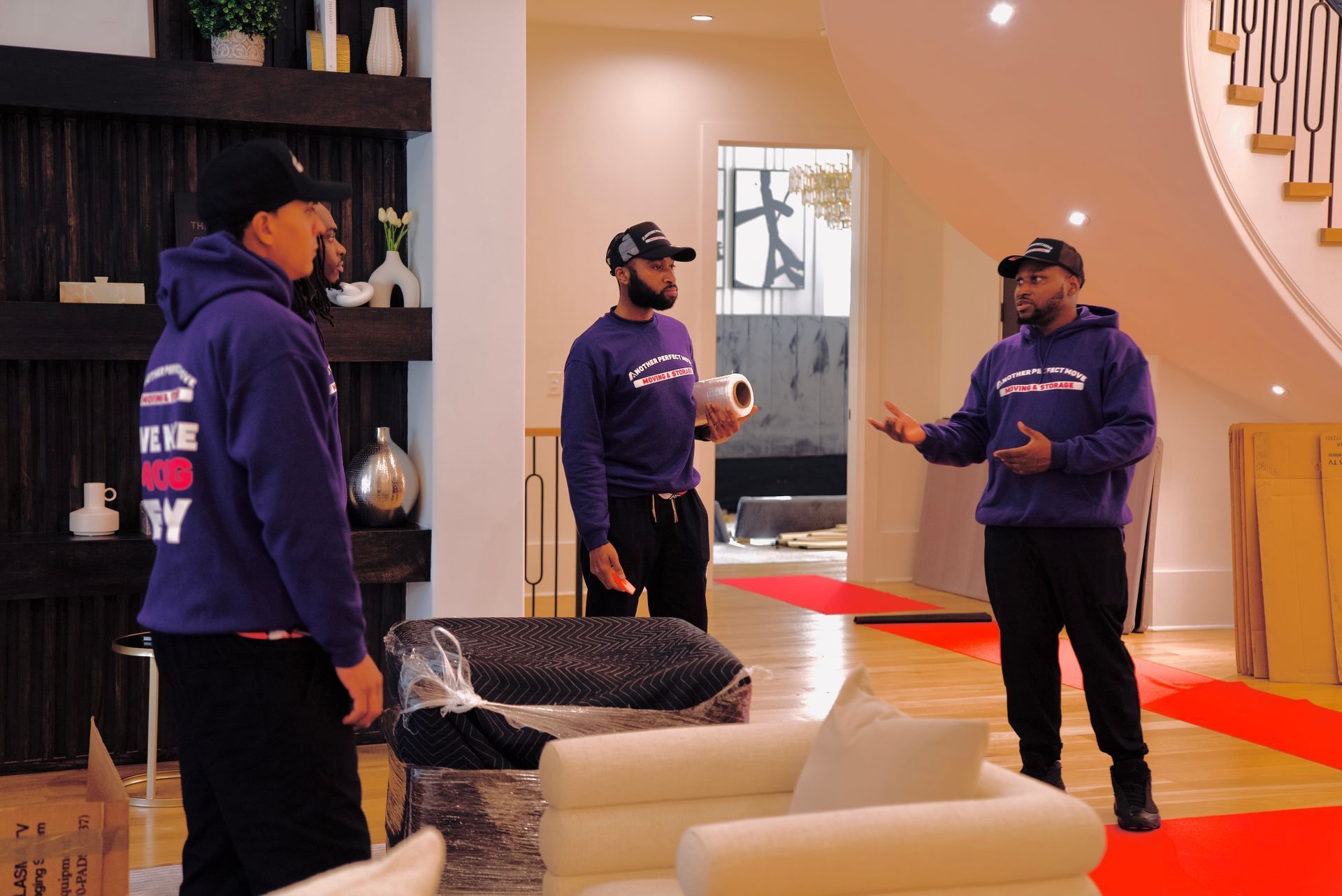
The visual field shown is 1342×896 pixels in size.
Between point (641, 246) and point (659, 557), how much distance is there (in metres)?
0.84

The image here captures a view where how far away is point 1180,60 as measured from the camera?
4.82 meters

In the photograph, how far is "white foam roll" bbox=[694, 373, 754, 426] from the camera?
3527 millimetres

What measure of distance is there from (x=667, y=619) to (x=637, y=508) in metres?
0.50

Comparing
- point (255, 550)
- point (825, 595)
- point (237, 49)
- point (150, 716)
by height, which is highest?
point (237, 49)

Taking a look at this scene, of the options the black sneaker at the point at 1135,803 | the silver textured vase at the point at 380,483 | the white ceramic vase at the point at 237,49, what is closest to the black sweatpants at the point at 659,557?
the silver textured vase at the point at 380,483

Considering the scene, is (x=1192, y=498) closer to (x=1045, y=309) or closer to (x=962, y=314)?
(x=962, y=314)

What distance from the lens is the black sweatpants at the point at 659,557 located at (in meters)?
3.48

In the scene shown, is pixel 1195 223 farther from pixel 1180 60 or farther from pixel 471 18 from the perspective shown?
pixel 471 18

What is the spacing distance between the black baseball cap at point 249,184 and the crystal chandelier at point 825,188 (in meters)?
7.39

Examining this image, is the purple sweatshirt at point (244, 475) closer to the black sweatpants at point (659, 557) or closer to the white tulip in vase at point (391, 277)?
the black sweatpants at point (659, 557)

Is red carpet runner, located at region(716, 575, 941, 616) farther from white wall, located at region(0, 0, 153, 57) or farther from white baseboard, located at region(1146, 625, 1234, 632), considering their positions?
white wall, located at region(0, 0, 153, 57)

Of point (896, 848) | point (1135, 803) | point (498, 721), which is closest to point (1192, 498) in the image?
point (1135, 803)

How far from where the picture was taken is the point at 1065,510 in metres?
3.39

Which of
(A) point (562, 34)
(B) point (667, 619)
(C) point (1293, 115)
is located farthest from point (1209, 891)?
(A) point (562, 34)
